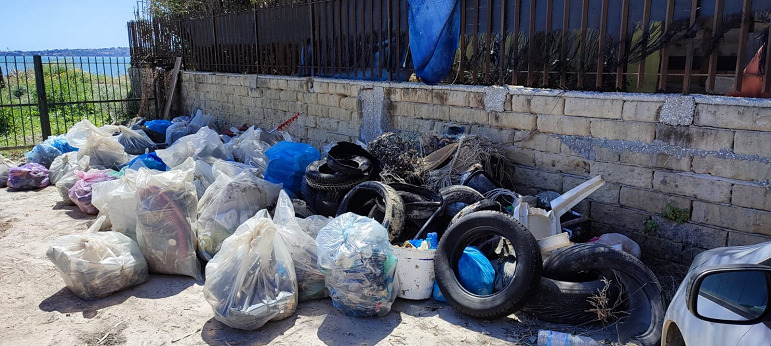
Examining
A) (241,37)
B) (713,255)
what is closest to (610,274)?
(713,255)

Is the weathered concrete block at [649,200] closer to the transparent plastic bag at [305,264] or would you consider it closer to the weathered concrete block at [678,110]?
the weathered concrete block at [678,110]

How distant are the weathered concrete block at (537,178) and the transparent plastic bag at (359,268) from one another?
2.12 m

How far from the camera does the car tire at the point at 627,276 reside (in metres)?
3.54

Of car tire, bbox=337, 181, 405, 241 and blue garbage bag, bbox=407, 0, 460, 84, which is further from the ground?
blue garbage bag, bbox=407, 0, 460, 84

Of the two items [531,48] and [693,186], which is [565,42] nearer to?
[531,48]

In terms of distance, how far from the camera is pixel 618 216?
488 cm

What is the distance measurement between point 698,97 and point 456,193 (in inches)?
83.9

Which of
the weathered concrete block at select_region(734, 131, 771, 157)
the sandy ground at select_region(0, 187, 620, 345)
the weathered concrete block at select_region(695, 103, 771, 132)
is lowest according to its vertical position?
the sandy ground at select_region(0, 187, 620, 345)

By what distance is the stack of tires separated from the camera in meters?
5.64

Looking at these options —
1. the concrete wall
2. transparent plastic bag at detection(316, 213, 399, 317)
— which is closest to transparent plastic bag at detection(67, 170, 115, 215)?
transparent plastic bag at detection(316, 213, 399, 317)

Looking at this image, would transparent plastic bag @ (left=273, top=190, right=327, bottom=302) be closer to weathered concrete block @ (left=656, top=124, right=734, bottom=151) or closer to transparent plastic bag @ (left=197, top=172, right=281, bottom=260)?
transparent plastic bag @ (left=197, top=172, right=281, bottom=260)

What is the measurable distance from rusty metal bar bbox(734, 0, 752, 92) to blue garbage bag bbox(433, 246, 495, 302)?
7.84 ft

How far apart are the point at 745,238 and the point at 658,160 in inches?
34.2

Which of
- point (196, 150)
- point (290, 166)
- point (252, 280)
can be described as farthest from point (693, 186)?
point (196, 150)
